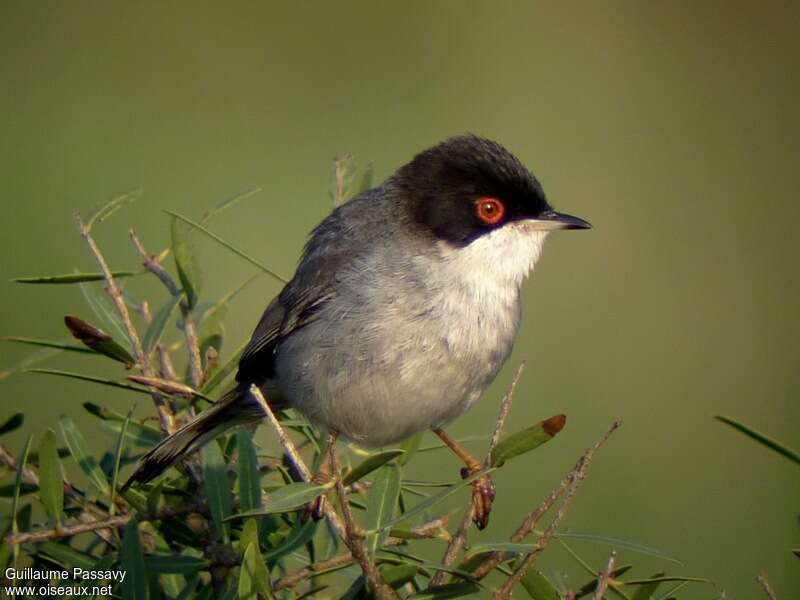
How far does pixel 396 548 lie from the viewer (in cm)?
226

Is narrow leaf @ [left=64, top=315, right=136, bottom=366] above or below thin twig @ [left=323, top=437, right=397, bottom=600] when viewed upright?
above

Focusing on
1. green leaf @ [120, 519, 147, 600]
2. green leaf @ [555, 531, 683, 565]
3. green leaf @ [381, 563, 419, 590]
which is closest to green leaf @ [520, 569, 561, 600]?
green leaf @ [555, 531, 683, 565]

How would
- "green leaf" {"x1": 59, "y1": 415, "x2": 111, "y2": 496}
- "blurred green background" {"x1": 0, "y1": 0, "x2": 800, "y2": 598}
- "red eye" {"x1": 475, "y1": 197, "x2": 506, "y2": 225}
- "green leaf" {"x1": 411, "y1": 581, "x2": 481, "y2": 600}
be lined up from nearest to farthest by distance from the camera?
"green leaf" {"x1": 411, "y1": 581, "x2": 481, "y2": 600} → "green leaf" {"x1": 59, "y1": 415, "x2": 111, "y2": 496} → "red eye" {"x1": 475, "y1": 197, "x2": 506, "y2": 225} → "blurred green background" {"x1": 0, "y1": 0, "x2": 800, "y2": 598}

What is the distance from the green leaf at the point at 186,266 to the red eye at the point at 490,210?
103 cm

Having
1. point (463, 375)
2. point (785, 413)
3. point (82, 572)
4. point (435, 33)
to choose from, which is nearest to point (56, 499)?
point (82, 572)

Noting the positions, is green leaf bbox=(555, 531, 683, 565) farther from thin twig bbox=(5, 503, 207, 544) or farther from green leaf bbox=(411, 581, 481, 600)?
thin twig bbox=(5, 503, 207, 544)

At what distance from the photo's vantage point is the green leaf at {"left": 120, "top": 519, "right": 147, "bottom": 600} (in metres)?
2.01

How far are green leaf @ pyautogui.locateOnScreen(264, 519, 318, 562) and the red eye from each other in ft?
5.09

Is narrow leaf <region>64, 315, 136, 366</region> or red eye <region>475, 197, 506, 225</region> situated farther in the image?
red eye <region>475, 197, 506, 225</region>

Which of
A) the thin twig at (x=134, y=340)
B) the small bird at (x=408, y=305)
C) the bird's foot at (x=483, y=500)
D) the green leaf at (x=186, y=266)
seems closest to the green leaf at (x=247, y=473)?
the thin twig at (x=134, y=340)

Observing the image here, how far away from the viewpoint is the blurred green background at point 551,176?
17.1 ft

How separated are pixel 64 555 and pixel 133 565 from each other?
0.66ft

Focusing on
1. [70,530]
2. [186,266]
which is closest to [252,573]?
[70,530]

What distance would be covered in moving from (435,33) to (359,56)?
592 millimetres
